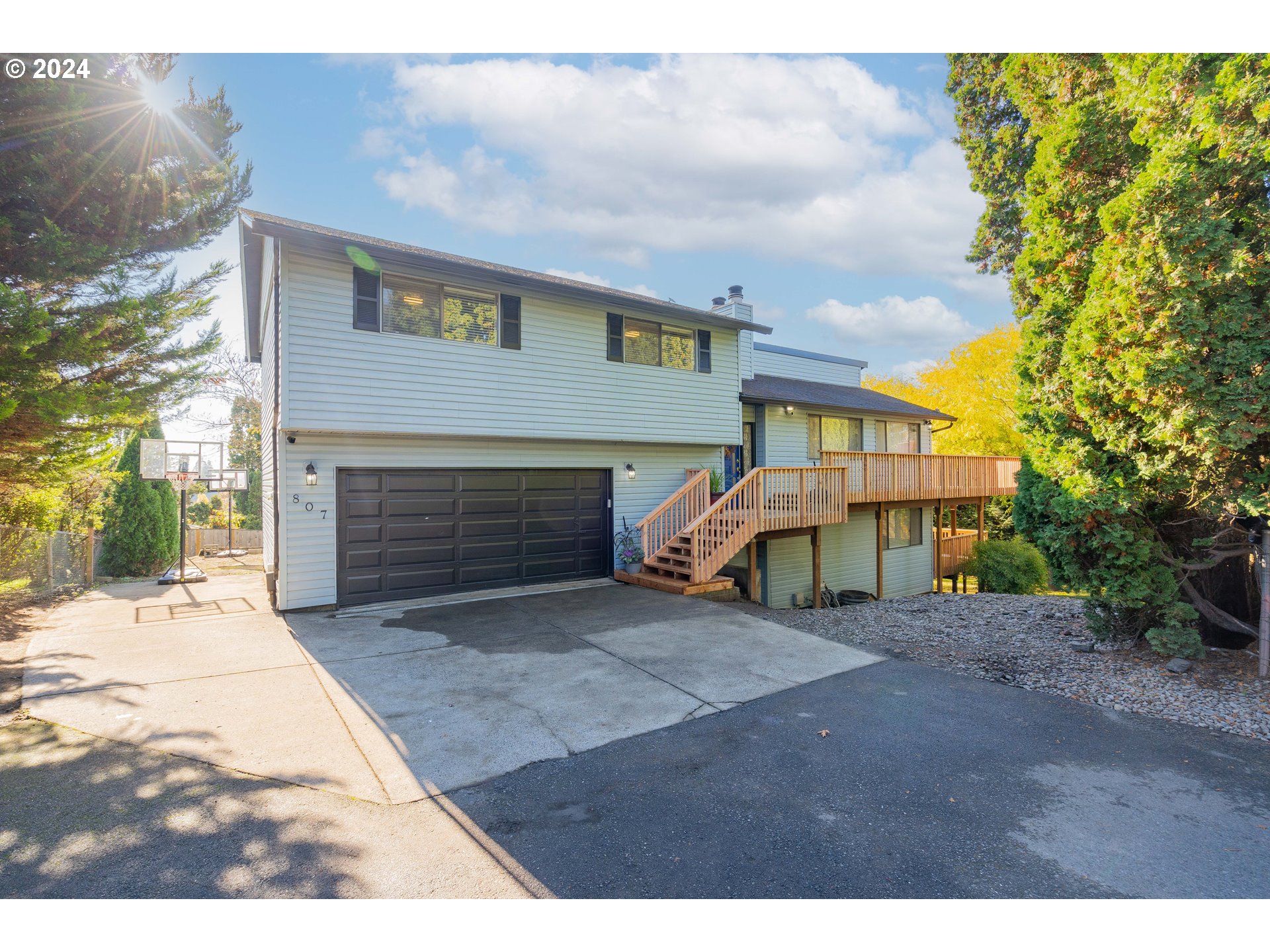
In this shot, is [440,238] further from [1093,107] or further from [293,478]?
[1093,107]

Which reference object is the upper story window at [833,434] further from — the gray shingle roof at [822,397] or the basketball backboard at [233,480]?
the basketball backboard at [233,480]

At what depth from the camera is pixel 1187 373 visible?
4785mm

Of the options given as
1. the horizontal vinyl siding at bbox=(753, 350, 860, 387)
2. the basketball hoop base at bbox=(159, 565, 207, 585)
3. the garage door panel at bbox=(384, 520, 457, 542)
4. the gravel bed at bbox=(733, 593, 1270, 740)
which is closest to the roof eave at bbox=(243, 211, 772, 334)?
the garage door panel at bbox=(384, 520, 457, 542)

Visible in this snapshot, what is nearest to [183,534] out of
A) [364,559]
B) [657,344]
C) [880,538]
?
[364,559]

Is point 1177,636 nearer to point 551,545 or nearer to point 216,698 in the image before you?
point 551,545

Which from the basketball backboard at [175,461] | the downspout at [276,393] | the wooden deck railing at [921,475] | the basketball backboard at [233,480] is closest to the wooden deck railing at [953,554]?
the wooden deck railing at [921,475]

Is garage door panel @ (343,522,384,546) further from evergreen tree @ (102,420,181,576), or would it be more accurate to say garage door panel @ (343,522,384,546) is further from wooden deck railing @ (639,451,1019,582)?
evergreen tree @ (102,420,181,576)

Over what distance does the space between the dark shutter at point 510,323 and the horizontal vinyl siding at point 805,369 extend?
9.07 meters

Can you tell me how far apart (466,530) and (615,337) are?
4.42m

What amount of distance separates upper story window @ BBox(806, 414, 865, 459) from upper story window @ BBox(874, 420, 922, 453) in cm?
90

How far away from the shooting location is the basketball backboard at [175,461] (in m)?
11.7

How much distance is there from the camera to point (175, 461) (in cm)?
1369

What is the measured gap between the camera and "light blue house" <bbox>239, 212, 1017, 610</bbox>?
8.09 metres

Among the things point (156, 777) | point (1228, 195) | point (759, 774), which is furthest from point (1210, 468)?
point (156, 777)
